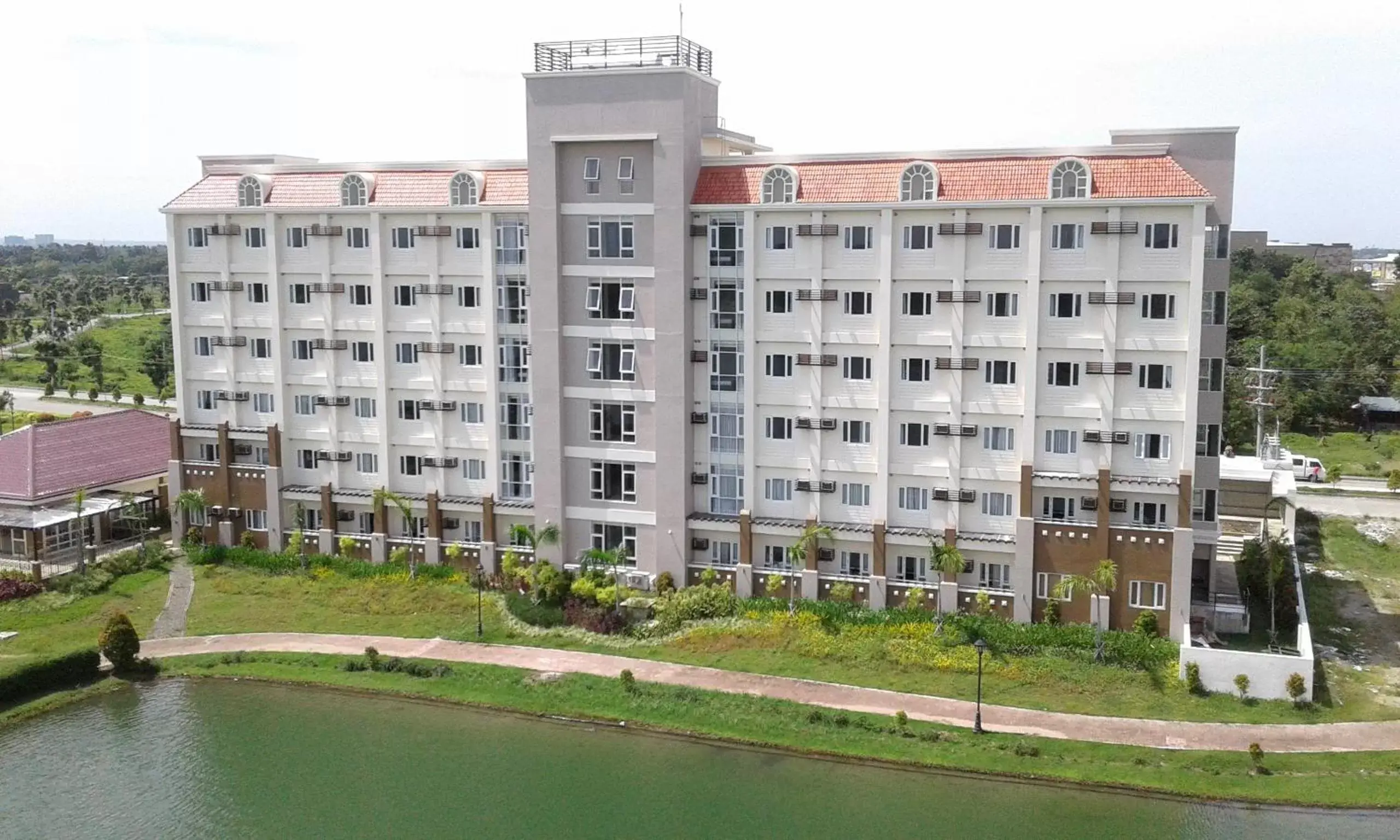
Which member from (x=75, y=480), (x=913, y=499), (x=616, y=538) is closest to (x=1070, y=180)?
(x=913, y=499)

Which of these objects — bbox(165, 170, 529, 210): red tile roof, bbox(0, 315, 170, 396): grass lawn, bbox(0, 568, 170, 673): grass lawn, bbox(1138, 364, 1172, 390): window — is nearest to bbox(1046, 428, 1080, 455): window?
bbox(1138, 364, 1172, 390): window

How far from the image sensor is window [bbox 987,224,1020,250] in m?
30.3

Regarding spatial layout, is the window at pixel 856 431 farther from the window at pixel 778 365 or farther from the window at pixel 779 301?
the window at pixel 779 301

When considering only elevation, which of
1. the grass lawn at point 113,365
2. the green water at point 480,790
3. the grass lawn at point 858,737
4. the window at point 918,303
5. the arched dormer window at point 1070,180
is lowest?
the green water at point 480,790

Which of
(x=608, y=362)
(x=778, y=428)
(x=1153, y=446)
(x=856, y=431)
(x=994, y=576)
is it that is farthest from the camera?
(x=608, y=362)

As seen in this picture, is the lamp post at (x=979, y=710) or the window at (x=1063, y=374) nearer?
the lamp post at (x=979, y=710)

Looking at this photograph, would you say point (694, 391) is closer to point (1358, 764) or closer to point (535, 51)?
point (535, 51)

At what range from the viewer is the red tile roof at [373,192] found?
35.1 meters

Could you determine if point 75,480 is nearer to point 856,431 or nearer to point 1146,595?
point 856,431

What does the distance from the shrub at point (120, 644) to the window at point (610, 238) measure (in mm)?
16365

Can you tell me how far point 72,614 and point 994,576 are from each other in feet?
88.8

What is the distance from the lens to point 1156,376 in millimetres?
29672

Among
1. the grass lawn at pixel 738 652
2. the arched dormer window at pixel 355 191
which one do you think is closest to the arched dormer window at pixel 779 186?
the grass lawn at pixel 738 652

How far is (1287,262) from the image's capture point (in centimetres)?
10219
